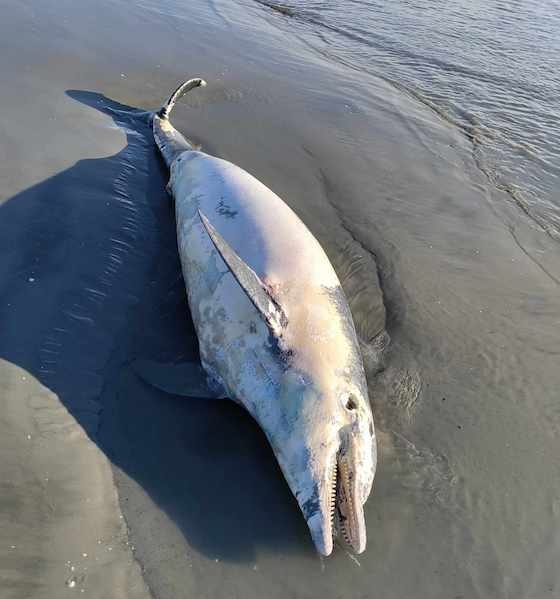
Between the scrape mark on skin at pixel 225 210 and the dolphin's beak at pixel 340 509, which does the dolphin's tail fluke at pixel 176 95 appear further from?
the dolphin's beak at pixel 340 509

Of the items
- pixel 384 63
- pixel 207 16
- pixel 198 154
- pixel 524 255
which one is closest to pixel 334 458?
pixel 524 255

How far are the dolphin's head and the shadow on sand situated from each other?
22cm

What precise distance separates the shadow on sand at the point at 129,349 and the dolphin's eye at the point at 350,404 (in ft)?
2.18

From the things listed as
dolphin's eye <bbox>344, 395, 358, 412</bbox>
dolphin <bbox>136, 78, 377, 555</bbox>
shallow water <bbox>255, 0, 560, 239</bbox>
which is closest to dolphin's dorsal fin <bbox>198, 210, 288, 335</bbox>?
dolphin <bbox>136, 78, 377, 555</bbox>

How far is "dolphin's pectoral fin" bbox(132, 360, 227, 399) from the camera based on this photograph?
14.0 ft

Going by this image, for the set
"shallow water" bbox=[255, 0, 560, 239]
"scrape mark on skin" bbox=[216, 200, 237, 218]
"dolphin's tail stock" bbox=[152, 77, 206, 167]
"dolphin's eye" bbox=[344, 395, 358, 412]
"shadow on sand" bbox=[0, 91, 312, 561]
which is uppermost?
"shallow water" bbox=[255, 0, 560, 239]

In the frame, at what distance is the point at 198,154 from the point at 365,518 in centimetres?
437

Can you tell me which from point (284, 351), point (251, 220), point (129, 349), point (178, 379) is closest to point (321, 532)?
point (284, 351)

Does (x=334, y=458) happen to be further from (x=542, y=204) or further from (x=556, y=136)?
(x=556, y=136)

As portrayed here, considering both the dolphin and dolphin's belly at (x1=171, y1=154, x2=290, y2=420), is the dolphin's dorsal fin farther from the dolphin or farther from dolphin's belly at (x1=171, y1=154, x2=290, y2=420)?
dolphin's belly at (x1=171, y1=154, x2=290, y2=420)

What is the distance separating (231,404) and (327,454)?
3.29 ft

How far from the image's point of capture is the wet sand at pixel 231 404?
340 centimetres

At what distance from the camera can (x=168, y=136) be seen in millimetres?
7051

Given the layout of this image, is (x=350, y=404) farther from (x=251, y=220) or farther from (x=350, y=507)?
(x=251, y=220)
